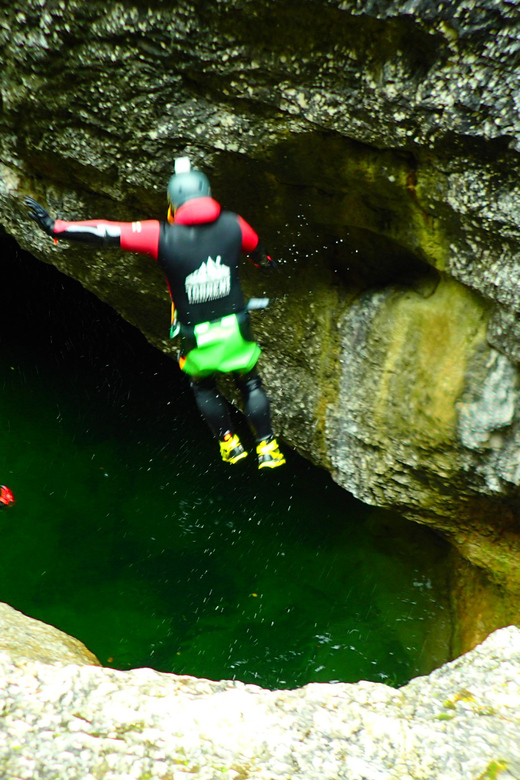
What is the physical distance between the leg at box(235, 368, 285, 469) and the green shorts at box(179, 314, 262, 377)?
0.09 m

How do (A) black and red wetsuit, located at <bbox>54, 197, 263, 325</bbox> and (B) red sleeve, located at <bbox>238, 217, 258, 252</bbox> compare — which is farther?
(B) red sleeve, located at <bbox>238, 217, 258, 252</bbox>

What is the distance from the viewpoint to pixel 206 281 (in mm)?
2520

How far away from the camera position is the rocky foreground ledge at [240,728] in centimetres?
158

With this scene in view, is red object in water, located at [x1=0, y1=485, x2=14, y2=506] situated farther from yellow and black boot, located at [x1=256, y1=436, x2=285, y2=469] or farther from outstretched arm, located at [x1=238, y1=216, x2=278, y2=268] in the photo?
outstretched arm, located at [x1=238, y1=216, x2=278, y2=268]

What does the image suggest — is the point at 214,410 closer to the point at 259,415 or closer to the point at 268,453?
the point at 259,415

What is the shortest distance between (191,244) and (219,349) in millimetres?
447

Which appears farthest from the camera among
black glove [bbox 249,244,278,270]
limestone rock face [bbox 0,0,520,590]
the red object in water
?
the red object in water

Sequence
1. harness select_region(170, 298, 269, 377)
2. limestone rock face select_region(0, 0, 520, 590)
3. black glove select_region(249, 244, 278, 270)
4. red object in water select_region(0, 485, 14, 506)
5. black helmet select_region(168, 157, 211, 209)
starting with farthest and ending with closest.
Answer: red object in water select_region(0, 485, 14, 506)
black glove select_region(249, 244, 278, 270)
harness select_region(170, 298, 269, 377)
black helmet select_region(168, 157, 211, 209)
limestone rock face select_region(0, 0, 520, 590)

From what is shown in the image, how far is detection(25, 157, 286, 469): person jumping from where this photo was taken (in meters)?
2.44

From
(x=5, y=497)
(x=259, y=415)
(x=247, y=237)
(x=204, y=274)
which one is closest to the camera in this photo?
(x=204, y=274)

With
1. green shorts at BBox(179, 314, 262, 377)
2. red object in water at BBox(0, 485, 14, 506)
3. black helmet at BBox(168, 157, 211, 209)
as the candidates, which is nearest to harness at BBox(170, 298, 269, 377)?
green shorts at BBox(179, 314, 262, 377)

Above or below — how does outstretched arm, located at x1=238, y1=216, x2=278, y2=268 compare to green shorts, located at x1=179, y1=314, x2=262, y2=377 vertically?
above

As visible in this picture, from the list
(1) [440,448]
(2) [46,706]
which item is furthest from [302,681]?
(2) [46,706]

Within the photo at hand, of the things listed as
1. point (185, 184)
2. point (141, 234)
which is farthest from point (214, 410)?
point (185, 184)
